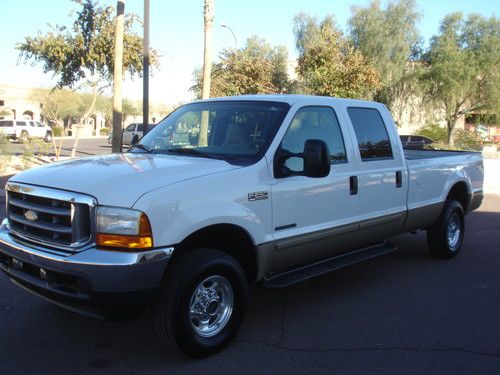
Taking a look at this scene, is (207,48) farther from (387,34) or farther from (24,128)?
(24,128)

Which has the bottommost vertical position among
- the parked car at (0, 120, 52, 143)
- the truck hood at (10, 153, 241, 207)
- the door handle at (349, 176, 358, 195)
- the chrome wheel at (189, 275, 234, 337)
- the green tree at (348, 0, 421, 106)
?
the chrome wheel at (189, 275, 234, 337)

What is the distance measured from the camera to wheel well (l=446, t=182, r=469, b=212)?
7.03 meters

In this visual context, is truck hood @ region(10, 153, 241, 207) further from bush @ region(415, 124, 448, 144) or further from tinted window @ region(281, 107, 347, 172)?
bush @ region(415, 124, 448, 144)

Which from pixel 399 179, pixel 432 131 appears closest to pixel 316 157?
pixel 399 179

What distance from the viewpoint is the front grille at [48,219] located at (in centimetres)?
342

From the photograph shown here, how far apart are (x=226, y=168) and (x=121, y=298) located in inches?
49.1

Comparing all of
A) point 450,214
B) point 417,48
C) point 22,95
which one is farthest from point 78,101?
point 450,214

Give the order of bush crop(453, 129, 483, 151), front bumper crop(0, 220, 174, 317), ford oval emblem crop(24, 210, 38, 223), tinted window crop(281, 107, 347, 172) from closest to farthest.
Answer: front bumper crop(0, 220, 174, 317)
ford oval emblem crop(24, 210, 38, 223)
tinted window crop(281, 107, 347, 172)
bush crop(453, 129, 483, 151)

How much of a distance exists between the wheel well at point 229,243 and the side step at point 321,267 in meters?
0.22

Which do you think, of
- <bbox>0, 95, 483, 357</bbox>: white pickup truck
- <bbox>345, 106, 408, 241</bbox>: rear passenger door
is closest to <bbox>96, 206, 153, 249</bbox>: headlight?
<bbox>0, 95, 483, 357</bbox>: white pickup truck

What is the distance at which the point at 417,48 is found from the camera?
3622cm

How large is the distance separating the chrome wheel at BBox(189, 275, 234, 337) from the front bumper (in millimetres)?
455

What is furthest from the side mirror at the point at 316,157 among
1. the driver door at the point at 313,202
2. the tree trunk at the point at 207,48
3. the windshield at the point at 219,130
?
the tree trunk at the point at 207,48

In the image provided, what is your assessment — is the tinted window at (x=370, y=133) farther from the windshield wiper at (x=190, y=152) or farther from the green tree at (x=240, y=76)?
the green tree at (x=240, y=76)
